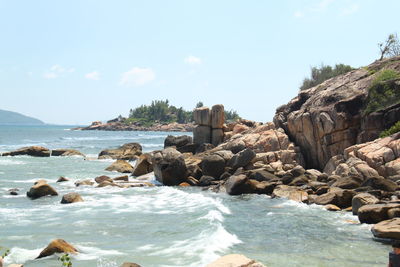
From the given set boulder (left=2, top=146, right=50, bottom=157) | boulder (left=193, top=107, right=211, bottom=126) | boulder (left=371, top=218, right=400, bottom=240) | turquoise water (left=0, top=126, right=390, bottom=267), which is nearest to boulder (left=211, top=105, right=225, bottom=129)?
boulder (left=193, top=107, right=211, bottom=126)

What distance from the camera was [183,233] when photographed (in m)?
16.2

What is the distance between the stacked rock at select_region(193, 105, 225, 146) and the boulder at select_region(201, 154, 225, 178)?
11201 millimetres

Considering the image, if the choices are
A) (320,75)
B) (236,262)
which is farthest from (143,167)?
(320,75)

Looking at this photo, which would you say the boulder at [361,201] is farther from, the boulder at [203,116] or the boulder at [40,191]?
the boulder at [203,116]

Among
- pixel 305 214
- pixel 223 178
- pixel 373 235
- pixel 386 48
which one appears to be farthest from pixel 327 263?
pixel 386 48

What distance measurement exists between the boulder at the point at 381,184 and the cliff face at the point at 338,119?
8.23m

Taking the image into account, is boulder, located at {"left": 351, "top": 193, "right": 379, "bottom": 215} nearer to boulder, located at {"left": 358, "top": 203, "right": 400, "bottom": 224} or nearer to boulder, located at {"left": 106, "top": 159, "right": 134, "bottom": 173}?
boulder, located at {"left": 358, "top": 203, "right": 400, "bottom": 224}

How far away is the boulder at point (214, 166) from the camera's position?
30078mm

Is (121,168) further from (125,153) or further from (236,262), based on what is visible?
(236,262)

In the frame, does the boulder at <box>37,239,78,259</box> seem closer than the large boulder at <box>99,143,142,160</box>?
Yes

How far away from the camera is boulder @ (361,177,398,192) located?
21.1m

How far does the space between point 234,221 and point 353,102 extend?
17.9 m

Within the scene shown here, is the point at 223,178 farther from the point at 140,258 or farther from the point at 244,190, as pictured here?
the point at 140,258

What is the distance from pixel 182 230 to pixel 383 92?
68.2ft
